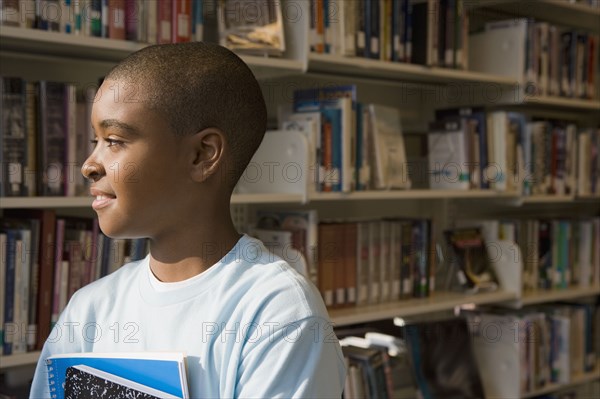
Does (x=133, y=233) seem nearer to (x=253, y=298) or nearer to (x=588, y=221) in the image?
(x=253, y=298)

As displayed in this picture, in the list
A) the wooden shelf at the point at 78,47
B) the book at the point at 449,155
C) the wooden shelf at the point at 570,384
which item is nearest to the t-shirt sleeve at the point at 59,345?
the wooden shelf at the point at 78,47

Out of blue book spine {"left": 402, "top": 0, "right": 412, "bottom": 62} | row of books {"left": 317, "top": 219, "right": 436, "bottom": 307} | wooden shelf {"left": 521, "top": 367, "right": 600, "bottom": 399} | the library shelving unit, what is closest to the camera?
the library shelving unit

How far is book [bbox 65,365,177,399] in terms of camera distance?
0.99 m

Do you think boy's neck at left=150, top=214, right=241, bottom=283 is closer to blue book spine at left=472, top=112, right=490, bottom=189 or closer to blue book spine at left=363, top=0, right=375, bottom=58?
blue book spine at left=363, top=0, right=375, bottom=58

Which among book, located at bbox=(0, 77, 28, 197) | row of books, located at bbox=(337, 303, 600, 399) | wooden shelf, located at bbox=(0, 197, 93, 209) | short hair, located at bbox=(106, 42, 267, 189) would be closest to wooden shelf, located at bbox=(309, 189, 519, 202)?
row of books, located at bbox=(337, 303, 600, 399)

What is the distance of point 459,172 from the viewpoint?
2664 millimetres

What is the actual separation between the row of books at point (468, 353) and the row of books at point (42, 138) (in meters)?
1.01

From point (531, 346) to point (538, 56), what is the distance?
103cm

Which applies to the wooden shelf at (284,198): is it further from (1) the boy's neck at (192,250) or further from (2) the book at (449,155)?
(1) the boy's neck at (192,250)

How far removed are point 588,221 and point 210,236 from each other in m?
2.45

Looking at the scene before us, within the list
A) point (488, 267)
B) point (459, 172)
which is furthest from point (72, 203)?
point (488, 267)

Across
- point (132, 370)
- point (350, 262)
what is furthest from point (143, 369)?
point (350, 262)

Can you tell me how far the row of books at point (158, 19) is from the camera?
174 cm

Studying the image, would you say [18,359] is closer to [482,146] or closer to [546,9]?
[482,146]
